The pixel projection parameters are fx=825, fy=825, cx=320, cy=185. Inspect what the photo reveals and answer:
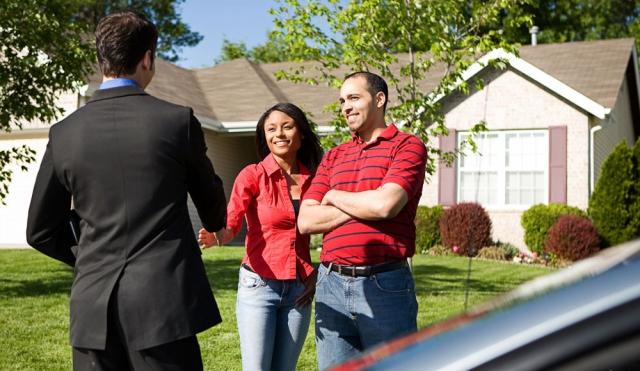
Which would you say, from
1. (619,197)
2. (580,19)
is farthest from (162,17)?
(619,197)

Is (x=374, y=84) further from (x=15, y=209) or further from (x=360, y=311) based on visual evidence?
(x=15, y=209)

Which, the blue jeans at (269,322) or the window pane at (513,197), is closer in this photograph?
the blue jeans at (269,322)

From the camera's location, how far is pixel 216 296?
10484 millimetres

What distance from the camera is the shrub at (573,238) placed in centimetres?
1605

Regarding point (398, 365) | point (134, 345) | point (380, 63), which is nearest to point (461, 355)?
point (398, 365)

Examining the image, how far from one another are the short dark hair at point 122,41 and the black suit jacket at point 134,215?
0.09 metres

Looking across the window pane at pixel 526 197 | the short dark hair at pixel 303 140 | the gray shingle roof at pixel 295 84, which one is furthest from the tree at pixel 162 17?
the short dark hair at pixel 303 140

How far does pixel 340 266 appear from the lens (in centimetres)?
364

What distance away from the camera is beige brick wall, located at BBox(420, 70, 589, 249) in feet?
58.5

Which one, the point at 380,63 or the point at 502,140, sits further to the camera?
the point at 502,140

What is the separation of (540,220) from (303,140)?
44.1 feet

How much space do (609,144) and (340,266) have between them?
722 inches

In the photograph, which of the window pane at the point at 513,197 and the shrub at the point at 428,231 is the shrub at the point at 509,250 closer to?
the window pane at the point at 513,197

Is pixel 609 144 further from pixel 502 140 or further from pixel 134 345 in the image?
pixel 134 345
